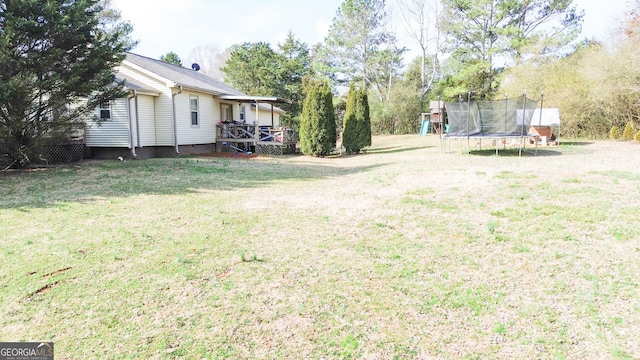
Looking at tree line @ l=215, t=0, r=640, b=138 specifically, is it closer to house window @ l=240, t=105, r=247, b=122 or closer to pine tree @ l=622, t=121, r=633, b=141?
pine tree @ l=622, t=121, r=633, b=141

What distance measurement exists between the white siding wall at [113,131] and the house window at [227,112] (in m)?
5.44

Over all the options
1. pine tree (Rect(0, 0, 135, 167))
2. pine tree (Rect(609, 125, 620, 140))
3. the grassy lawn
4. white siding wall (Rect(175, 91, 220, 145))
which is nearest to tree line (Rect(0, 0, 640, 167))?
pine tree (Rect(0, 0, 135, 167))

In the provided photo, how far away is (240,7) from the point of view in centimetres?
1349

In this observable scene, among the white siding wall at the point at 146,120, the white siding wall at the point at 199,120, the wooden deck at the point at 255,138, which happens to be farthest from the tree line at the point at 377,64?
the white siding wall at the point at 199,120

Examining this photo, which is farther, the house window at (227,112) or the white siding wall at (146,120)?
the house window at (227,112)

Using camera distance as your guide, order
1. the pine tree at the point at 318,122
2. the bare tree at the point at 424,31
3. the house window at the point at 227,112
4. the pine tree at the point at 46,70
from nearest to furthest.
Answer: the pine tree at the point at 46,70
the pine tree at the point at 318,122
the house window at the point at 227,112
the bare tree at the point at 424,31

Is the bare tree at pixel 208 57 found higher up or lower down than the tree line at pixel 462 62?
higher up

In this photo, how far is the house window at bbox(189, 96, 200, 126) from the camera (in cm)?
1520

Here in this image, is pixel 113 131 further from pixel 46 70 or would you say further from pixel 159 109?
pixel 46 70

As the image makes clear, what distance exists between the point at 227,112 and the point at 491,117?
12221 mm

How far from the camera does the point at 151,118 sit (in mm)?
13898

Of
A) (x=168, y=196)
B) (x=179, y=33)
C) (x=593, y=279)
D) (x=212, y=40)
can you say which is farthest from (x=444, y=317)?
(x=212, y=40)

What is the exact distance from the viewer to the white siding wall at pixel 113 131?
42.2 ft

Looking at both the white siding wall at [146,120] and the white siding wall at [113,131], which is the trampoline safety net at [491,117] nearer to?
the white siding wall at [146,120]
